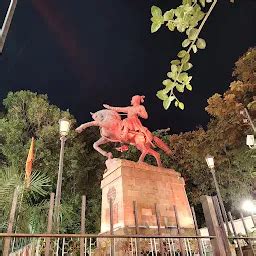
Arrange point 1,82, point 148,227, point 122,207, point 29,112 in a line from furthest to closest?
point 1,82 < point 29,112 < point 122,207 < point 148,227

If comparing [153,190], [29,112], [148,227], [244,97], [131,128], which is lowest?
[148,227]

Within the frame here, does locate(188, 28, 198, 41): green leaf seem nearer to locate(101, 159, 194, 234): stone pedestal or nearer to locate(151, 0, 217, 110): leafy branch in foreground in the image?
locate(151, 0, 217, 110): leafy branch in foreground

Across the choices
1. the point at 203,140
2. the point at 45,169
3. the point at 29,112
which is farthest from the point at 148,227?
the point at 29,112

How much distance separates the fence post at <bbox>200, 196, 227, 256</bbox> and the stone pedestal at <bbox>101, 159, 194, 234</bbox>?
4466 millimetres

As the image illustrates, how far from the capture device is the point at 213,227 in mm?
3502

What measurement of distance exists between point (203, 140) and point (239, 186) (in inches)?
164

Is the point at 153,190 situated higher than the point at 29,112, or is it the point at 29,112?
the point at 29,112

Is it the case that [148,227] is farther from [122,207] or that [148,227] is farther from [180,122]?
[180,122]

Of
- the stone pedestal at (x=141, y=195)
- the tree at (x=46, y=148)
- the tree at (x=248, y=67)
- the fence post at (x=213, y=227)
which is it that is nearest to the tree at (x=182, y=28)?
the fence post at (x=213, y=227)

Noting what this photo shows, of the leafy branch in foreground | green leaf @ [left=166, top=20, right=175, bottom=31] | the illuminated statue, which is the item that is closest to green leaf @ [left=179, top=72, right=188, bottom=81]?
the leafy branch in foreground

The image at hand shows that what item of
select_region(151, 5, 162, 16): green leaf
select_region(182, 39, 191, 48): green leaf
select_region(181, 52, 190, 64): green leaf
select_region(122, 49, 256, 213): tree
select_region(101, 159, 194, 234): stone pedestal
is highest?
select_region(122, 49, 256, 213): tree

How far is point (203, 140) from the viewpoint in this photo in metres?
17.3

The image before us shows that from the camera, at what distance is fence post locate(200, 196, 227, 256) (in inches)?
131

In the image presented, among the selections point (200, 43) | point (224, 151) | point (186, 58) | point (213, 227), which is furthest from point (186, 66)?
point (224, 151)
